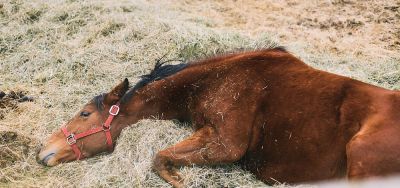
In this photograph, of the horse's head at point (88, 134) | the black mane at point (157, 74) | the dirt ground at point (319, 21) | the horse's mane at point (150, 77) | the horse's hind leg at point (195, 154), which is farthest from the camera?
the dirt ground at point (319, 21)

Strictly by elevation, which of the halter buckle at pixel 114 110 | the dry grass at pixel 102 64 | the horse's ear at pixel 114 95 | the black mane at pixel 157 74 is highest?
the black mane at pixel 157 74

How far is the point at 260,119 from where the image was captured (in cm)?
434

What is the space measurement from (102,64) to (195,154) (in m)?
2.84

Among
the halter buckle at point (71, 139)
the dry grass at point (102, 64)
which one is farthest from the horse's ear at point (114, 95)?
the halter buckle at point (71, 139)

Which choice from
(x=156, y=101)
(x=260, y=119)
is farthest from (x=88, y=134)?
(x=260, y=119)

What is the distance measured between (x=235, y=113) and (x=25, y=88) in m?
3.23

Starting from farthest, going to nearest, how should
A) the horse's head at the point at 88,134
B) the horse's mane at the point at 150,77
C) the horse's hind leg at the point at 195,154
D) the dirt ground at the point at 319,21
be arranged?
the dirt ground at the point at 319,21
the horse's mane at the point at 150,77
the horse's head at the point at 88,134
the horse's hind leg at the point at 195,154

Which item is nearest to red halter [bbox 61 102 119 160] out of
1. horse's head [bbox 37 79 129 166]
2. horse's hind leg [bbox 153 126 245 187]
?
horse's head [bbox 37 79 129 166]

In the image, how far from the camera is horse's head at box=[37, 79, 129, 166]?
4.57m

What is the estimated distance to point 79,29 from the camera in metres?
7.71

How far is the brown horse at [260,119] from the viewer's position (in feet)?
12.6

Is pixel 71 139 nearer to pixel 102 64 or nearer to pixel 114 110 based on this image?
pixel 114 110

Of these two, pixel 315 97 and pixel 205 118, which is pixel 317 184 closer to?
pixel 315 97

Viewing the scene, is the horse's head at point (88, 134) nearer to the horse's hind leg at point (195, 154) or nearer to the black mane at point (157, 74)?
the black mane at point (157, 74)
